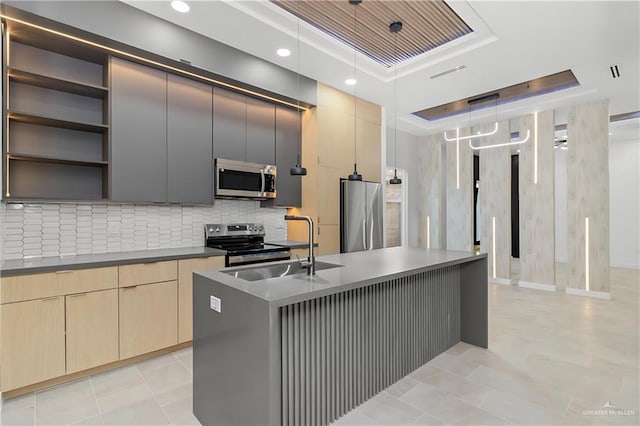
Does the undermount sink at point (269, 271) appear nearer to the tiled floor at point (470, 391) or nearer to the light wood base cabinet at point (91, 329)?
the tiled floor at point (470, 391)

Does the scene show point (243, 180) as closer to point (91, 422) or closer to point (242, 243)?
point (242, 243)

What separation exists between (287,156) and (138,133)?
6.03 ft

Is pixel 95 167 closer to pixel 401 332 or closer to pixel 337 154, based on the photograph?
pixel 337 154

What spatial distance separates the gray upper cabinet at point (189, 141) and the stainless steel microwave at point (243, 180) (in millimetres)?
108

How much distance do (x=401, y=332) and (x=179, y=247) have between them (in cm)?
255

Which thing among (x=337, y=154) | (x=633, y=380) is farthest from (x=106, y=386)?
(x=633, y=380)

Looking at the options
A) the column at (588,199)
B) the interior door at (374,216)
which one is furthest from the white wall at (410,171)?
the column at (588,199)

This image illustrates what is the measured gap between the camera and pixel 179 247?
365 centimetres

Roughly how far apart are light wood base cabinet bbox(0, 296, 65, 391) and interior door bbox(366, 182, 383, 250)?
3721 millimetres

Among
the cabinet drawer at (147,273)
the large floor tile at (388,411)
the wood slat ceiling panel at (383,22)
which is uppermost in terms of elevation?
the wood slat ceiling panel at (383,22)

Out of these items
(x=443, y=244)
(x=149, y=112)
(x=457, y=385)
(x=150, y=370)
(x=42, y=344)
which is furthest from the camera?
(x=443, y=244)

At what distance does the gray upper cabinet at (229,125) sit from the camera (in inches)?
145

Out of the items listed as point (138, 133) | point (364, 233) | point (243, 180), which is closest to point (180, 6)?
point (138, 133)

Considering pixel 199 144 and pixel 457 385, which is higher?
pixel 199 144
